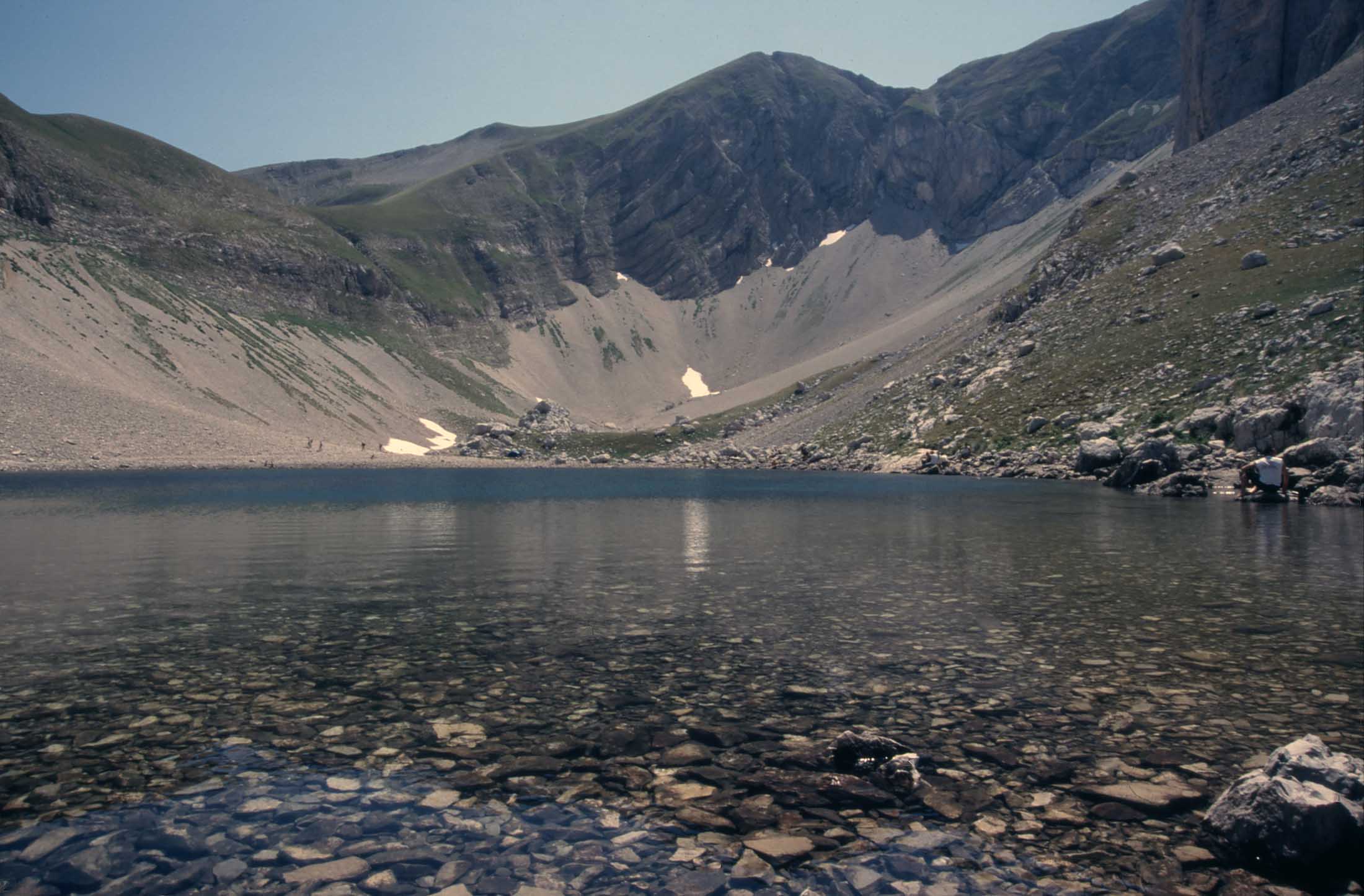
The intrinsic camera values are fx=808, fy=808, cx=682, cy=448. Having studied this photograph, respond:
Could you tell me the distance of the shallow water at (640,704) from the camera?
8164 millimetres

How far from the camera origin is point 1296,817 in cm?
800

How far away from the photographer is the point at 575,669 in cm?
1471

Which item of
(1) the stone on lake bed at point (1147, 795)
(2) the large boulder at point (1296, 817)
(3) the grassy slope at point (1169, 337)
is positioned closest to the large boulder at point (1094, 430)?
(3) the grassy slope at point (1169, 337)

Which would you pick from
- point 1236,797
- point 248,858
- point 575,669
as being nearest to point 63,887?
point 248,858

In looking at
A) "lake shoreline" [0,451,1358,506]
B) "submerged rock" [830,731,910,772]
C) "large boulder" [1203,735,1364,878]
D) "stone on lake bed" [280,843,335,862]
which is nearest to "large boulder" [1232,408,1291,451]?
"lake shoreline" [0,451,1358,506]

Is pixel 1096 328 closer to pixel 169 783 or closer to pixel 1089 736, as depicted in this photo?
pixel 1089 736

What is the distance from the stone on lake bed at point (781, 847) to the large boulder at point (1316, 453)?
58819 mm

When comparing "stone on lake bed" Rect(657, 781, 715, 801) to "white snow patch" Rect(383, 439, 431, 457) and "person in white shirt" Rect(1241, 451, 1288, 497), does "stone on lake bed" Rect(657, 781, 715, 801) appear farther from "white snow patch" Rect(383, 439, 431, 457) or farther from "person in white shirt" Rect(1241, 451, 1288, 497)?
"white snow patch" Rect(383, 439, 431, 457)

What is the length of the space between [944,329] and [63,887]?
17143cm

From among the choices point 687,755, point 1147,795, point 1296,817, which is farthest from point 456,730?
point 1296,817

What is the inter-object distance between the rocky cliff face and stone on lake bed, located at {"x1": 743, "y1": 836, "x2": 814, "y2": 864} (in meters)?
166

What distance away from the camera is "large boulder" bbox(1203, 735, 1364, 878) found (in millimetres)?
7789

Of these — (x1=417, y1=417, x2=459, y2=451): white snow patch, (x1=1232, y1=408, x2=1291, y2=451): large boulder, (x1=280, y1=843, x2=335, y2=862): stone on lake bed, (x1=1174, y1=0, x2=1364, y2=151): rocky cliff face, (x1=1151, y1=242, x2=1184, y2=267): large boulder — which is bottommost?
(x1=280, y1=843, x2=335, y2=862): stone on lake bed

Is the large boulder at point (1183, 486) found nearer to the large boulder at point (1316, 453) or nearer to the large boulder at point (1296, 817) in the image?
the large boulder at point (1316, 453)
